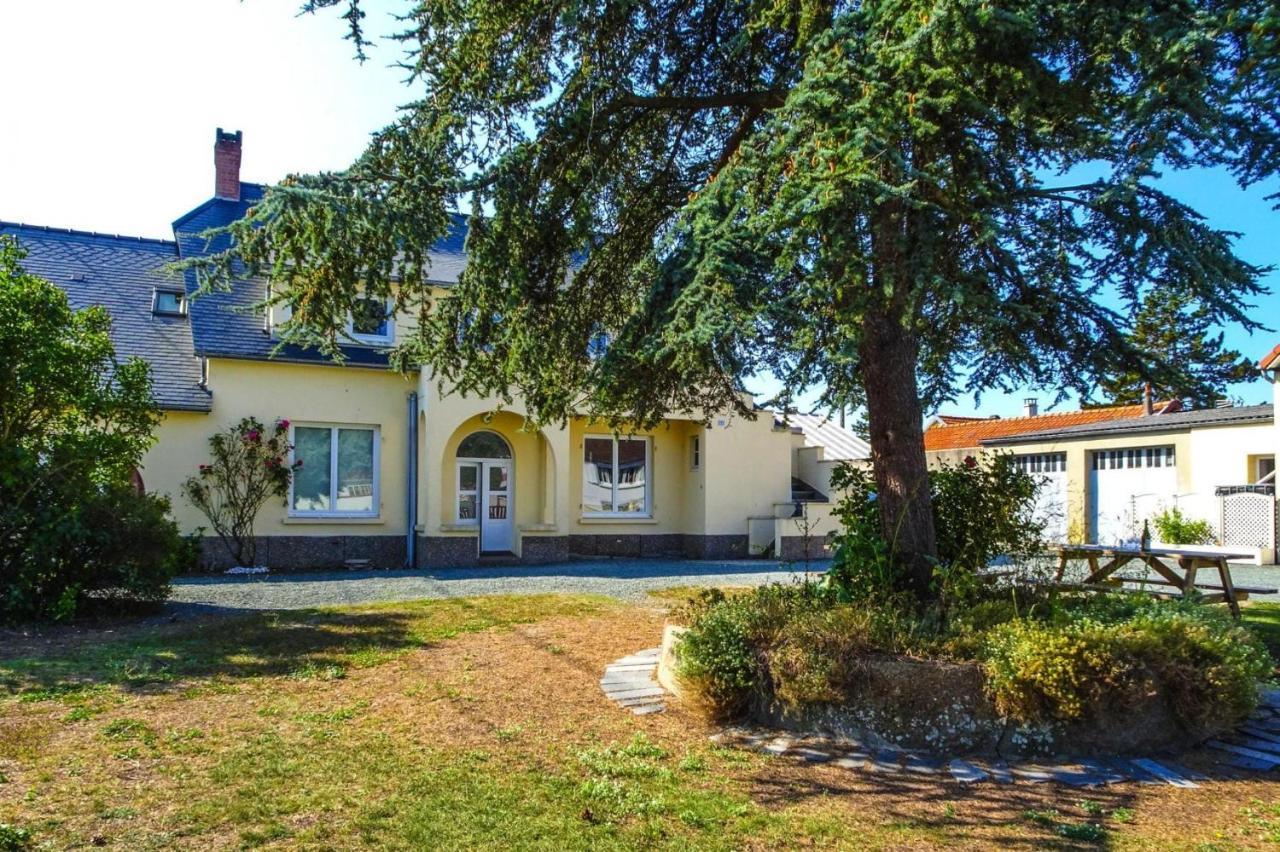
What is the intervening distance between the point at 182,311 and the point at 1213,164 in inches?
692

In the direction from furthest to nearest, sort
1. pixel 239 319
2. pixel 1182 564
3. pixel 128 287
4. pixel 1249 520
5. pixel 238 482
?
pixel 1249 520, pixel 128 287, pixel 239 319, pixel 238 482, pixel 1182 564

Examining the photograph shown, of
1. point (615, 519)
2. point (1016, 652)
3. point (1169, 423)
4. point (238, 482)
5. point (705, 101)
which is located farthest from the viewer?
point (1169, 423)

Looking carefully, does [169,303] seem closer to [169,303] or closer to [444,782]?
[169,303]

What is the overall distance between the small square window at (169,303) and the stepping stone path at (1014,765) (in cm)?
1527

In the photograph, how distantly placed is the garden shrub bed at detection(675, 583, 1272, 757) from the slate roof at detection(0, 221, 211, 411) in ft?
41.0

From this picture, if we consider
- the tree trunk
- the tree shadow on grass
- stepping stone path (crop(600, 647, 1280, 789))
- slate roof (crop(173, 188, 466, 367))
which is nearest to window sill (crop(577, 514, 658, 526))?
slate roof (crop(173, 188, 466, 367))

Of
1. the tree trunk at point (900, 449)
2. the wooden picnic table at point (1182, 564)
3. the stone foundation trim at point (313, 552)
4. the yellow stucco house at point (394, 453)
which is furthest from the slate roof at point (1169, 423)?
the stone foundation trim at point (313, 552)

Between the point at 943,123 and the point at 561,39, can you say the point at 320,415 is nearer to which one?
the point at 561,39

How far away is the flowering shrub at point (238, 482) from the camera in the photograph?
581 inches

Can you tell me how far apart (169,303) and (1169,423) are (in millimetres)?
22609

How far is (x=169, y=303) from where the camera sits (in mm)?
17109

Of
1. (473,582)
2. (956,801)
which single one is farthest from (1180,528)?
(956,801)

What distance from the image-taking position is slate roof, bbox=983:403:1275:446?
18.5 m

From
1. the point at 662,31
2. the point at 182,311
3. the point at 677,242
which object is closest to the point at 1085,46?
the point at 677,242
